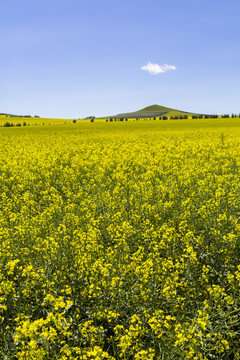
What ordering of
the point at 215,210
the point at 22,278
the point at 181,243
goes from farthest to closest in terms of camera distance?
the point at 215,210 < the point at 181,243 < the point at 22,278

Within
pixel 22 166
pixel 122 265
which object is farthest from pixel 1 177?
pixel 122 265

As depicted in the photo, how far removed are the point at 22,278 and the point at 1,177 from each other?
7.20 m

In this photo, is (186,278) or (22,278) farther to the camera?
(22,278)

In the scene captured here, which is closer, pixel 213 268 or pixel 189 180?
pixel 213 268

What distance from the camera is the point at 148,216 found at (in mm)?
6609

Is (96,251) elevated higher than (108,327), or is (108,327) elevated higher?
(96,251)

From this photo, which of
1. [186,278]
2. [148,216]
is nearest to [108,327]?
[186,278]

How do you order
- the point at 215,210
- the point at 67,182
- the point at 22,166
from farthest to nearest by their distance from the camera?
the point at 22,166 < the point at 67,182 < the point at 215,210

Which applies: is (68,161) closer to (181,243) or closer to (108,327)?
(181,243)

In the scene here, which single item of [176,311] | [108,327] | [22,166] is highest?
[22,166]

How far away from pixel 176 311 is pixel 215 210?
3157 millimetres

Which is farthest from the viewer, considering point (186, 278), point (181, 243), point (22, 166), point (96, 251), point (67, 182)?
point (22, 166)

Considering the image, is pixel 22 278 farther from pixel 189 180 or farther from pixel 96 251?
pixel 189 180

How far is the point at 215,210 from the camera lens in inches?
247
